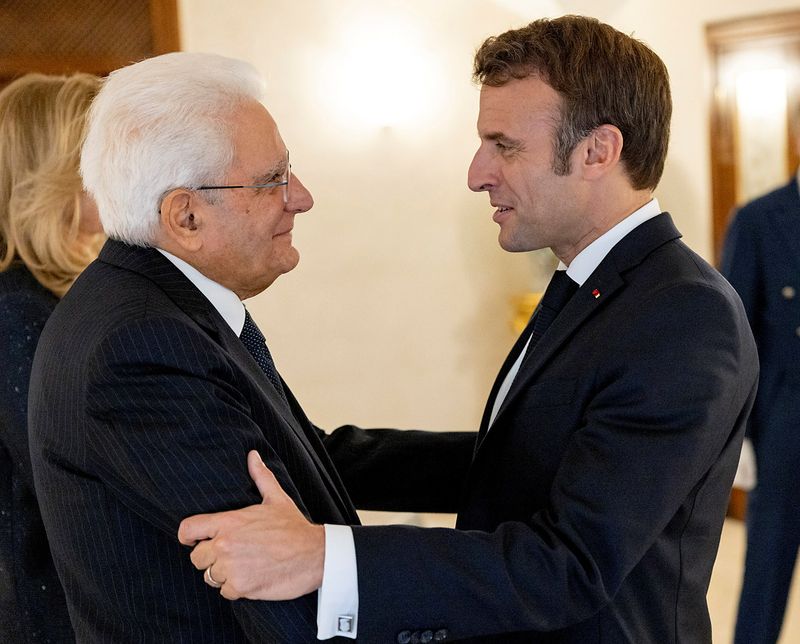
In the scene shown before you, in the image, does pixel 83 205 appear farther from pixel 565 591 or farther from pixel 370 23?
pixel 370 23

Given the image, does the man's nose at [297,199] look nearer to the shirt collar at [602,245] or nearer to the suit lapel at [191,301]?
the suit lapel at [191,301]

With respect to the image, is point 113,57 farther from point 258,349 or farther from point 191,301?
point 191,301

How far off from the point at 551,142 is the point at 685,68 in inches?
166

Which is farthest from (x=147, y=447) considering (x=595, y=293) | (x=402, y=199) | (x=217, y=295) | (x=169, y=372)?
(x=402, y=199)

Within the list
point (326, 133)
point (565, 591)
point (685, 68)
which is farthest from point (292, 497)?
point (685, 68)

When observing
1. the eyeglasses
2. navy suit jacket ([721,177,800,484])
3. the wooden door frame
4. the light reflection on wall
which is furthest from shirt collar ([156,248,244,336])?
the light reflection on wall

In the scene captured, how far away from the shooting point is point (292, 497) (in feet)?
5.08

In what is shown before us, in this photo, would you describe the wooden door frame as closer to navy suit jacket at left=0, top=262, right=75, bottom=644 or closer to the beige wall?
the beige wall

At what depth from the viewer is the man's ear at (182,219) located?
1.65m

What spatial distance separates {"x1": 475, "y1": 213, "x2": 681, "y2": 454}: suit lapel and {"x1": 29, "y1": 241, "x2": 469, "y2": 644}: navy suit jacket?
15.8 inches

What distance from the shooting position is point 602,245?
1917 millimetres

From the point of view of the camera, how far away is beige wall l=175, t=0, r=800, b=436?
5.00 m

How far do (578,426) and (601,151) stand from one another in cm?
52

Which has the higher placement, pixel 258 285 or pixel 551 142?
pixel 551 142
